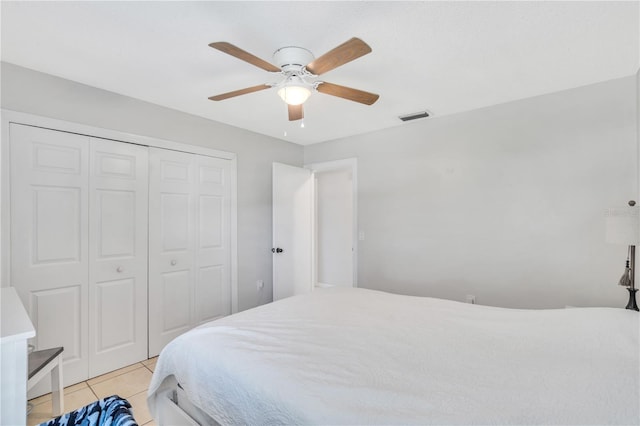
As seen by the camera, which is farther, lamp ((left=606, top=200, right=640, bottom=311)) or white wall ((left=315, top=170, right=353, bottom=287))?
white wall ((left=315, top=170, right=353, bottom=287))

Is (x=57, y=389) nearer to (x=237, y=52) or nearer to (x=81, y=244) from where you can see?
(x=81, y=244)

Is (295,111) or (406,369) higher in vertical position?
(295,111)

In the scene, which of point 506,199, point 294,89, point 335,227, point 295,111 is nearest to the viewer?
point 294,89

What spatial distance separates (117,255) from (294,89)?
206cm

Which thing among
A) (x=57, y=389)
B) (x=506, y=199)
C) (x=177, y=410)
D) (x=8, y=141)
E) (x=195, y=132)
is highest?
(x=195, y=132)

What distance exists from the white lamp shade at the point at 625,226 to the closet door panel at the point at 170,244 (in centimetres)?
340

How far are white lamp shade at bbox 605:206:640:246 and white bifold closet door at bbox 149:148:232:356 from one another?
3.28m

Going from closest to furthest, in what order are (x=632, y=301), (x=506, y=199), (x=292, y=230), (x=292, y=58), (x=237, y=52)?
(x=237, y=52), (x=292, y=58), (x=632, y=301), (x=506, y=199), (x=292, y=230)

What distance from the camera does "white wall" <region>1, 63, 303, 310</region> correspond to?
219 centimetres

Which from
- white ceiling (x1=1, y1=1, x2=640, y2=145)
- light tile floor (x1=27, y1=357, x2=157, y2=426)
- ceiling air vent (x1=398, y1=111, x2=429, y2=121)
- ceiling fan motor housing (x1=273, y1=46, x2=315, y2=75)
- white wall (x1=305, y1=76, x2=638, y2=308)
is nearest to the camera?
white ceiling (x1=1, y1=1, x2=640, y2=145)

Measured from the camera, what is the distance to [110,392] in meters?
2.26

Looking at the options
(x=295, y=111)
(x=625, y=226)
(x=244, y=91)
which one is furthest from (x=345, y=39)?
(x=625, y=226)

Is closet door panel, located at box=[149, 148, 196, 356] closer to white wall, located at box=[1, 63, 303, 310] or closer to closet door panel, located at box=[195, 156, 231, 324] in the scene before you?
closet door panel, located at box=[195, 156, 231, 324]

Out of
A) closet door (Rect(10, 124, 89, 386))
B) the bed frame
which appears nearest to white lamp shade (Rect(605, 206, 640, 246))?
the bed frame
